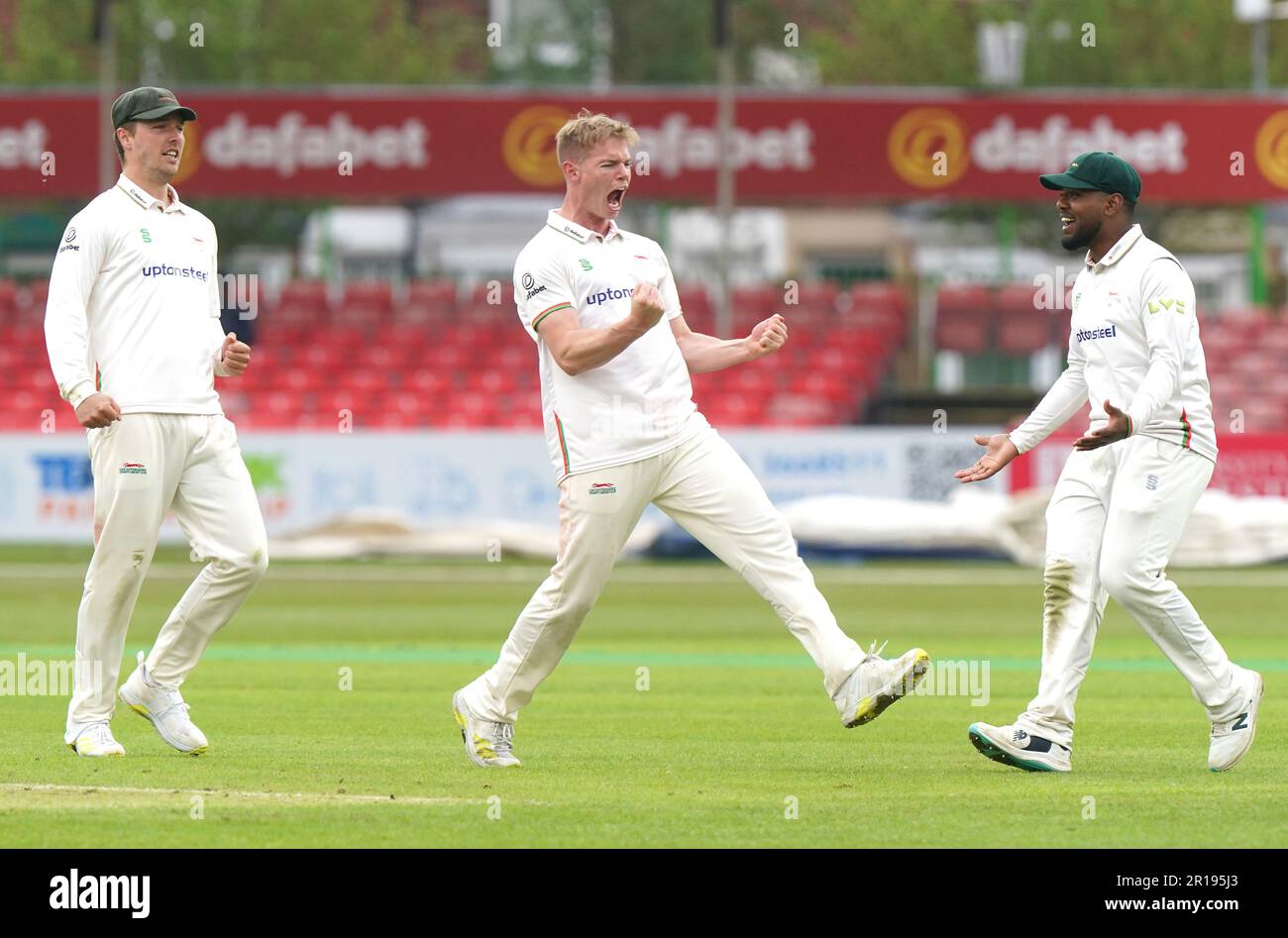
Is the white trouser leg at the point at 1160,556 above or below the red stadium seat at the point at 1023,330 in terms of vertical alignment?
above

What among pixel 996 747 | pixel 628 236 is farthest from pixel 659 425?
pixel 996 747

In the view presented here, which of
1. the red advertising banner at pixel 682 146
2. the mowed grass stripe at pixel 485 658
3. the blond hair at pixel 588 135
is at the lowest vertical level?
the mowed grass stripe at pixel 485 658

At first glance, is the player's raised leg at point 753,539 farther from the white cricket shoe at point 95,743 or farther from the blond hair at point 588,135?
the white cricket shoe at point 95,743

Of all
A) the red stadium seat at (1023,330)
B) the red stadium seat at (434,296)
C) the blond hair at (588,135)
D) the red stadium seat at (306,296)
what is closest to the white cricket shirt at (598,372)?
the blond hair at (588,135)

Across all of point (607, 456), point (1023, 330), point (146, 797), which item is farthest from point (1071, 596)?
point (1023, 330)

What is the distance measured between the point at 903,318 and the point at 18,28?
2245cm

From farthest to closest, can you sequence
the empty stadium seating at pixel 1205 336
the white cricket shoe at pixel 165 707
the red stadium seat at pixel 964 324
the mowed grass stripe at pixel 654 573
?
the red stadium seat at pixel 964 324
the empty stadium seating at pixel 1205 336
the mowed grass stripe at pixel 654 573
the white cricket shoe at pixel 165 707

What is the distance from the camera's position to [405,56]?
46.3 meters

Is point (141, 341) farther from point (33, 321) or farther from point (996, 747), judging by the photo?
point (33, 321)

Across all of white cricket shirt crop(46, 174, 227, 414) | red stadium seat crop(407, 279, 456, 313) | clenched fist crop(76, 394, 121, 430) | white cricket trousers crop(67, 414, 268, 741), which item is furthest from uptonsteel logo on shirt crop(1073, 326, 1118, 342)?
red stadium seat crop(407, 279, 456, 313)

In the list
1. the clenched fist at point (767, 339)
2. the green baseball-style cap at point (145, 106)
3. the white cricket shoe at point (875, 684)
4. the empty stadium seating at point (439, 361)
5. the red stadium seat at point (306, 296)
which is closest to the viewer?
the white cricket shoe at point (875, 684)

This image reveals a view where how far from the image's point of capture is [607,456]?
808cm

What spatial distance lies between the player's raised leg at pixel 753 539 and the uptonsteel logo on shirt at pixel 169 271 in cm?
203

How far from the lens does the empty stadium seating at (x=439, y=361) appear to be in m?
30.4
